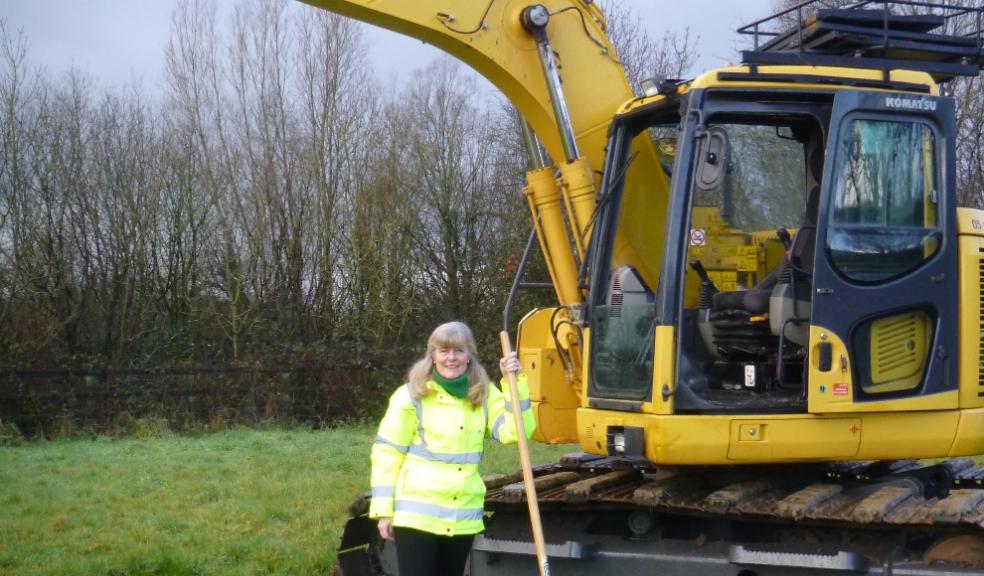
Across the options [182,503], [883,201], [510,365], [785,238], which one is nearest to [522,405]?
[510,365]

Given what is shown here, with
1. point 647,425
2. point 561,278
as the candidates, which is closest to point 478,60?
point 561,278

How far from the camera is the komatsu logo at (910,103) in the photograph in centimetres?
611

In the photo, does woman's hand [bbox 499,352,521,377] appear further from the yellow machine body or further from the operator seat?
the operator seat

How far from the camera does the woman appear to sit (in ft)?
17.2

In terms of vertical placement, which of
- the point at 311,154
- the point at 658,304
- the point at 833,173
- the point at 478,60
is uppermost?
the point at 311,154

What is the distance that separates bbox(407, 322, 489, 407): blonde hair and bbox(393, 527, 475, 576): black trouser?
0.60 meters

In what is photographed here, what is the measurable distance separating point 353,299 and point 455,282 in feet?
6.31

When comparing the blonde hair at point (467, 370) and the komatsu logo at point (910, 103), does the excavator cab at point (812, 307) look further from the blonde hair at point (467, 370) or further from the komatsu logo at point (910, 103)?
the blonde hair at point (467, 370)

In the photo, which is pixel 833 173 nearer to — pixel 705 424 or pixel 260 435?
pixel 705 424

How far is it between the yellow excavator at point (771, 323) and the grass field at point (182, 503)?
5.88 feet

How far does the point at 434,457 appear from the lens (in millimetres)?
5285

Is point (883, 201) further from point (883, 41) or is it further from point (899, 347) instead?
point (883, 41)

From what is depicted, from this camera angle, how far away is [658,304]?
6.05 metres

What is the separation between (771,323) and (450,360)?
5.96 ft
